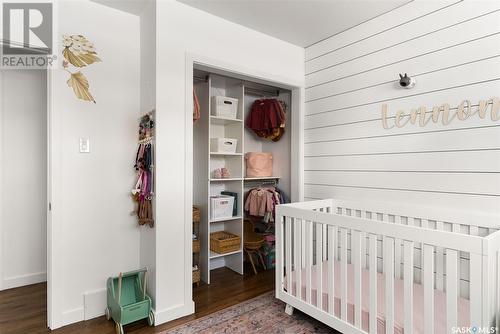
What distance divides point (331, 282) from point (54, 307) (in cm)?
194

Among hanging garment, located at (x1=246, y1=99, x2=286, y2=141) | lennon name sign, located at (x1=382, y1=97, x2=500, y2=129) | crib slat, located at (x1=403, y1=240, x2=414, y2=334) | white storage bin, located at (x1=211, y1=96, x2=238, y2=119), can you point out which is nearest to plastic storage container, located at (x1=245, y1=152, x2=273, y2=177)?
hanging garment, located at (x1=246, y1=99, x2=286, y2=141)

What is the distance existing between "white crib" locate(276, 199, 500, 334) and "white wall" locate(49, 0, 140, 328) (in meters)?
1.32

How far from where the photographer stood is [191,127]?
2.25 m

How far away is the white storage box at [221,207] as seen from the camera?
297 centimetres

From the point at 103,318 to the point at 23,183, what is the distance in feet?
5.26

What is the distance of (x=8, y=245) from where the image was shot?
2711 millimetres

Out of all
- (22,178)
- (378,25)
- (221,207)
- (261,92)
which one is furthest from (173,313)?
(378,25)

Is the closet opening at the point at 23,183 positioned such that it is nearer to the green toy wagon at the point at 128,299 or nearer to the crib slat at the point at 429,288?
the green toy wagon at the point at 128,299

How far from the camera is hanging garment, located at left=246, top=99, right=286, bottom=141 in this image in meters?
3.16

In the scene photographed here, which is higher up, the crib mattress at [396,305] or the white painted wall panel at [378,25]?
the white painted wall panel at [378,25]

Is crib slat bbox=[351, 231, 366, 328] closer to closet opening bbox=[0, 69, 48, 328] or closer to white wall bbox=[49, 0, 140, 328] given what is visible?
white wall bbox=[49, 0, 140, 328]

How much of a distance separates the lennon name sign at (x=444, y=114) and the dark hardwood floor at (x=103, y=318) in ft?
6.15

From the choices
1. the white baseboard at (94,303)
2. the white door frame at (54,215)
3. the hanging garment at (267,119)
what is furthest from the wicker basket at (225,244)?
the white door frame at (54,215)

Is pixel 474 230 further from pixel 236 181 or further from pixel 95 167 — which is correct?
pixel 95 167
